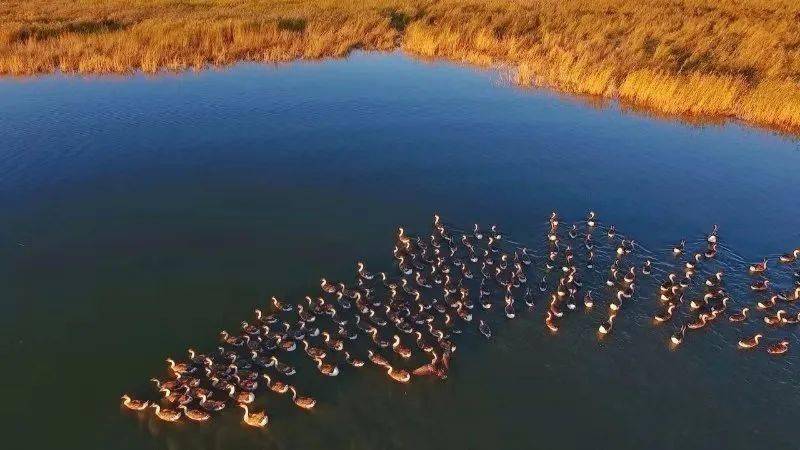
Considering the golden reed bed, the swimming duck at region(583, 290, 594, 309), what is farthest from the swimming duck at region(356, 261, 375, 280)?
the golden reed bed

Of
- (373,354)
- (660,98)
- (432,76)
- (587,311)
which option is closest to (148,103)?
(432,76)

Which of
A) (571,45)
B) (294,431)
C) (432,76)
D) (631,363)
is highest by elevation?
(571,45)

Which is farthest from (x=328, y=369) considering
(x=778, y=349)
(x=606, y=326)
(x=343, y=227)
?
(x=778, y=349)

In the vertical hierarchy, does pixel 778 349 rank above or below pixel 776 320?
below

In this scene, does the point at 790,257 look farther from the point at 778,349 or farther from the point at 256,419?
the point at 256,419

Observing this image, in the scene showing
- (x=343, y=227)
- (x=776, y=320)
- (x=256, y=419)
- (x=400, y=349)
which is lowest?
(x=256, y=419)

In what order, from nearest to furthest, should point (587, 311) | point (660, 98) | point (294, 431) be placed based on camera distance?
point (294, 431) → point (587, 311) → point (660, 98)

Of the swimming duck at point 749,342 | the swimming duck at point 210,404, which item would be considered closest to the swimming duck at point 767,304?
the swimming duck at point 749,342

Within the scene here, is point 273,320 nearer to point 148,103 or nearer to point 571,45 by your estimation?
point 148,103
